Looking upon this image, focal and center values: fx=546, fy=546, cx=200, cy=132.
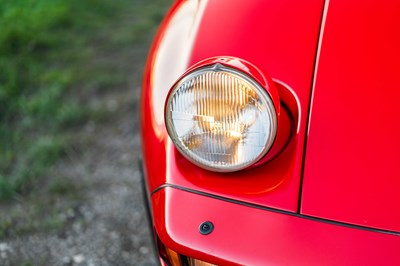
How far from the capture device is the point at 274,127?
124cm

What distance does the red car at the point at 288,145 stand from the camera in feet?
3.83

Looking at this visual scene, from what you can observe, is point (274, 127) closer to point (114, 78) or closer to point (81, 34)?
point (114, 78)

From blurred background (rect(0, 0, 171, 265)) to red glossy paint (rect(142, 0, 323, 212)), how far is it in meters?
0.77

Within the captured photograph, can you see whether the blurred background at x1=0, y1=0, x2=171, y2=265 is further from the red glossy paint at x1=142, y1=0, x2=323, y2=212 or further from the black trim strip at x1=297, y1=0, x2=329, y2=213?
the black trim strip at x1=297, y1=0, x2=329, y2=213

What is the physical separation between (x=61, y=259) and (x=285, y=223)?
1.14m

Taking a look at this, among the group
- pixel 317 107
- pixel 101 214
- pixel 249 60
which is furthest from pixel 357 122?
pixel 101 214

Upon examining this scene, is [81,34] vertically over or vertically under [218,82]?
under

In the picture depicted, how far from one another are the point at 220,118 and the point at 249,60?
7.3 inches

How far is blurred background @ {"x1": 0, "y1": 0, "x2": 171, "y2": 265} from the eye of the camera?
2.13m

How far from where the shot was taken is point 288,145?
1.28 meters

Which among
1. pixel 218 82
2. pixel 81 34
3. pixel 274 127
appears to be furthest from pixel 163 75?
pixel 81 34

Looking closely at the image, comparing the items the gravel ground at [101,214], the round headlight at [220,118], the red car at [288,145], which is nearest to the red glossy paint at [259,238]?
the red car at [288,145]

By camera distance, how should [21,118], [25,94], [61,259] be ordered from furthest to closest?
1. [25,94]
2. [21,118]
3. [61,259]

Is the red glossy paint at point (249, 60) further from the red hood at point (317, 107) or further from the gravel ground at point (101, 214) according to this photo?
the gravel ground at point (101, 214)
